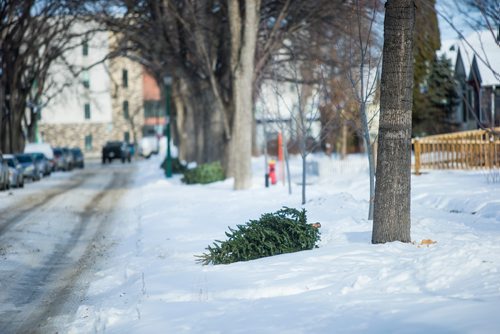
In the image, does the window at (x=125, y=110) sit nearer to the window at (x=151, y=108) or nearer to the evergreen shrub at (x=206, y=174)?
the window at (x=151, y=108)

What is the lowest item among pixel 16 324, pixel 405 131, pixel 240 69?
pixel 16 324

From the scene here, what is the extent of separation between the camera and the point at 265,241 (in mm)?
12117

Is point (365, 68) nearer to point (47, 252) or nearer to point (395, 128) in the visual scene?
point (47, 252)

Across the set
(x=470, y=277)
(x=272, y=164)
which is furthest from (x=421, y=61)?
(x=470, y=277)

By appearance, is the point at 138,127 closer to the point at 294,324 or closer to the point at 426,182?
the point at 426,182

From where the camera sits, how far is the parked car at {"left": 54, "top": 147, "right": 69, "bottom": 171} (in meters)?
57.8

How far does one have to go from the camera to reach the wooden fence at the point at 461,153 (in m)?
28.3

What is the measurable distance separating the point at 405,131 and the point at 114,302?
4576 millimetres

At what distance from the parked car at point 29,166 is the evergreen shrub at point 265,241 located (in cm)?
3121

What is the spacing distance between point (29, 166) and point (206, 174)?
Answer: 14.2m

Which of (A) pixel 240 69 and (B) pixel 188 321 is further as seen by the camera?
(A) pixel 240 69

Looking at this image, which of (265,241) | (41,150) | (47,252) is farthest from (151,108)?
(265,241)

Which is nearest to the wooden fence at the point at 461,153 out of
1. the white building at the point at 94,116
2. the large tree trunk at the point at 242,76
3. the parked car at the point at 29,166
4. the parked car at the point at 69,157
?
the large tree trunk at the point at 242,76

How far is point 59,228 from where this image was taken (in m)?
20.4
